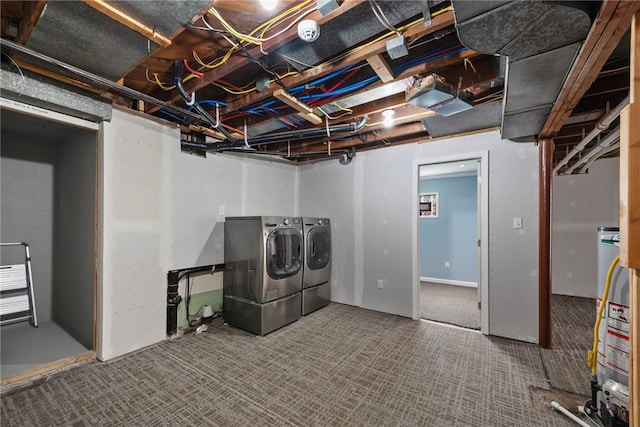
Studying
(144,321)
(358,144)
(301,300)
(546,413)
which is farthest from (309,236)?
(546,413)

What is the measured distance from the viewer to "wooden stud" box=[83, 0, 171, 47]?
125cm

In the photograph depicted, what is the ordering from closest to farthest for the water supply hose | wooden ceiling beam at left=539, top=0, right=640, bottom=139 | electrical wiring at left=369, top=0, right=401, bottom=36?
wooden ceiling beam at left=539, top=0, right=640, bottom=139 → electrical wiring at left=369, top=0, right=401, bottom=36 → the water supply hose

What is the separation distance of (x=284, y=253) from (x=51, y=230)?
289 cm

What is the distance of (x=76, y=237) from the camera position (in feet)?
8.79

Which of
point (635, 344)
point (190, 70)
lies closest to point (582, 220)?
point (635, 344)

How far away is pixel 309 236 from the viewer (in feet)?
11.5

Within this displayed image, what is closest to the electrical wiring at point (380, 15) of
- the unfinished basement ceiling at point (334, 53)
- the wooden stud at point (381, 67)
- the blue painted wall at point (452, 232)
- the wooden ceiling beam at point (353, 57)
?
the unfinished basement ceiling at point (334, 53)

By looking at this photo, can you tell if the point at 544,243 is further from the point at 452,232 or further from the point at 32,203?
the point at 32,203

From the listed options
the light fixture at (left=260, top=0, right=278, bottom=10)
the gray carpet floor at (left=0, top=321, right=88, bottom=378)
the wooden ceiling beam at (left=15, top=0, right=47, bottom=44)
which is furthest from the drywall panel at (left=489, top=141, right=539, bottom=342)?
the gray carpet floor at (left=0, top=321, right=88, bottom=378)

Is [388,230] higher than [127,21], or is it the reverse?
[127,21]

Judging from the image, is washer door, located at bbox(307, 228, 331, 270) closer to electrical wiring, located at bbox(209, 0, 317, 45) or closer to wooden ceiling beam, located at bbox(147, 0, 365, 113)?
wooden ceiling beam, located at bbox(147, 0, 365, 113)

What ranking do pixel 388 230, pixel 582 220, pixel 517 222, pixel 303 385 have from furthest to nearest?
pixel 582 220
pixel 388 230
pixel 517 222
pixel 303 385

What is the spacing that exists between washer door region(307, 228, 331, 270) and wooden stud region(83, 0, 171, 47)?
99.4 inches

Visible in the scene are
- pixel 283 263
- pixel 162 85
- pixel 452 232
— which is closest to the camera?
pixel 162 85
